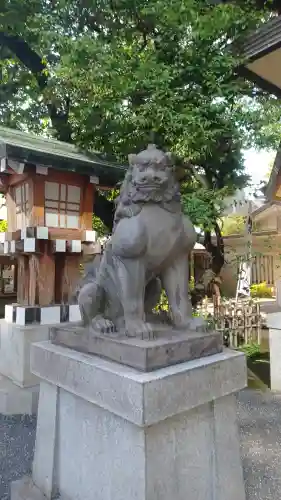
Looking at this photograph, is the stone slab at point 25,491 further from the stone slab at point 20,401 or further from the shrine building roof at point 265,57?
the shrine building roof at point 265,57

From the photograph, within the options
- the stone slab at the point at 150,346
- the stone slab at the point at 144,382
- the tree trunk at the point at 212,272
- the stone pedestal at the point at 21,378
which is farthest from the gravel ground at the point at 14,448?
the tree trunk at the point at 212,272

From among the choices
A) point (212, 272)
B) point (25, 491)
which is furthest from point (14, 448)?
point (212, 272)

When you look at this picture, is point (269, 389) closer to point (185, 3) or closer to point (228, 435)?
point (228, 435)

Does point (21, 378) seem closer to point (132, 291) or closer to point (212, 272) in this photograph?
point (132, 291)

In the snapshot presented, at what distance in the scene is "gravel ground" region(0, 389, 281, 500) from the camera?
2.47 metres

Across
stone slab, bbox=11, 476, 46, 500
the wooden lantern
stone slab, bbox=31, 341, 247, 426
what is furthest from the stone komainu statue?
the wooden lantern

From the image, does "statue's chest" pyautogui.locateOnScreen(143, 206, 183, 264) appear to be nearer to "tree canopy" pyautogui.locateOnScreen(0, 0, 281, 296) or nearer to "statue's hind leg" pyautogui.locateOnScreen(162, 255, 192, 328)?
"statue's hind leg" pyautogui.locateOnScreen(162, 255, 192, 328)

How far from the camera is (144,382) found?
1.50m

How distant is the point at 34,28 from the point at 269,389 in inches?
230

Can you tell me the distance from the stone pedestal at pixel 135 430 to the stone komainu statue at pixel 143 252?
28 centimetres

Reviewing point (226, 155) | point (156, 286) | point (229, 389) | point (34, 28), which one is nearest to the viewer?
point (229, 389)

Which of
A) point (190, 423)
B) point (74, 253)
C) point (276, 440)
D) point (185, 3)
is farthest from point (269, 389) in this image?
point (185, 3)

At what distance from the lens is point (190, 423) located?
5.81 feet

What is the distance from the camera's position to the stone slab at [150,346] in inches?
65.4
